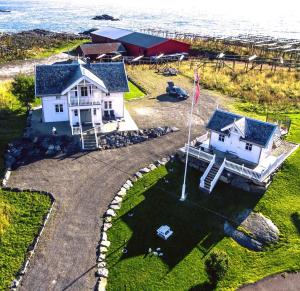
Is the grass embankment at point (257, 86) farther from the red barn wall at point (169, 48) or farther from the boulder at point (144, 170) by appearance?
the boulder at point (144, 170)

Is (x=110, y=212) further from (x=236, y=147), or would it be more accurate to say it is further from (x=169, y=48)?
(x=169, y=48)

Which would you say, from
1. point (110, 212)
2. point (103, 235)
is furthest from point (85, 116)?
point (103, 235)

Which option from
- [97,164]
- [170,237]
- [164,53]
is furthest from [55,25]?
[170,237]

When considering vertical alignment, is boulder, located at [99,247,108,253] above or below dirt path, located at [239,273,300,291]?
above

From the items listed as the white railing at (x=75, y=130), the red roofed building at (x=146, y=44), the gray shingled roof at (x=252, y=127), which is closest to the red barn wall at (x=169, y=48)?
the red roofed building at (x=146, y=44)

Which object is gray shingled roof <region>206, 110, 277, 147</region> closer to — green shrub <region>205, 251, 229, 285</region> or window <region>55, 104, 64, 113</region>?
green shrub <region>205, 251, 229, 285</region>

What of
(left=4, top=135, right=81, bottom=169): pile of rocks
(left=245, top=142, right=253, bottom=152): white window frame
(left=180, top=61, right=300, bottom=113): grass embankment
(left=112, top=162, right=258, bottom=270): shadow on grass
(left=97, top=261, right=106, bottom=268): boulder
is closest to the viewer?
(left=97, top=261, right=106, bottom=268): boulder

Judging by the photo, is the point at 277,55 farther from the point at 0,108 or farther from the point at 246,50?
the point at 0,108

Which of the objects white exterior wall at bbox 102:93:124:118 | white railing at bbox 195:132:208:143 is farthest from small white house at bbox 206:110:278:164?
white exterior wall at bbox 102:93:124:118
